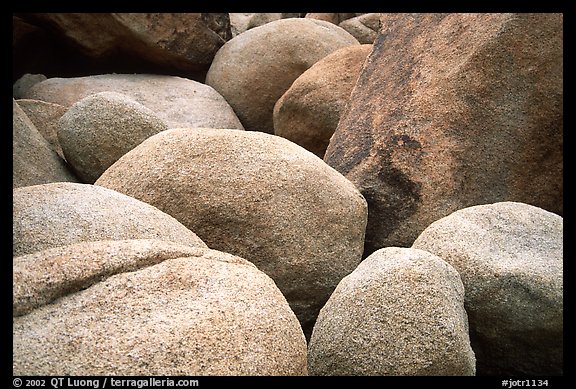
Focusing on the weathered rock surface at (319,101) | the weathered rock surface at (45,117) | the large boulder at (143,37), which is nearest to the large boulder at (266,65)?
the large boulder at (143,37)

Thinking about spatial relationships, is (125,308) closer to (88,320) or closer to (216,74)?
(88,320)

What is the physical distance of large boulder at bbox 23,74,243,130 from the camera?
17.8ft

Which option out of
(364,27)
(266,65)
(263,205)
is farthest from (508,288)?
(364,27)

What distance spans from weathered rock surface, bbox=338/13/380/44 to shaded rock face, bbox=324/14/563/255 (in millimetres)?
3735

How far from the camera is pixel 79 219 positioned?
2.44 meters

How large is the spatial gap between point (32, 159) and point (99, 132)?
369mm

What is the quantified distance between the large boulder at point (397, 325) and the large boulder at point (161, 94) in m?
3.36

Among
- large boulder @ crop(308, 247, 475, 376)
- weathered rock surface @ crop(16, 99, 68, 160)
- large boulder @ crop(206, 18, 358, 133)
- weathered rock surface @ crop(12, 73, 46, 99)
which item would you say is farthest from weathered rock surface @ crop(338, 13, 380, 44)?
large boulder @ crop(308, 247, 475, 376)

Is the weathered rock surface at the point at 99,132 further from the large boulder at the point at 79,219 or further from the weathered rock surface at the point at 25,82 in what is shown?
the weathered rock surface at the point at 25,82

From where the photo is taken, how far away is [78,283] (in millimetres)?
1938

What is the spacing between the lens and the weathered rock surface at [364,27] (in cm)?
744

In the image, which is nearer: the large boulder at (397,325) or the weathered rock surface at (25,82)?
the large boulder at (397,325)

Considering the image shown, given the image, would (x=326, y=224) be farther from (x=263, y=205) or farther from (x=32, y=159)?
(x=32, y=159)
